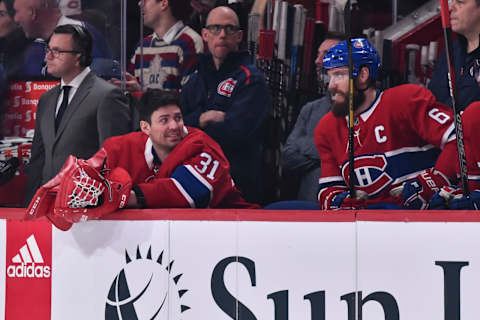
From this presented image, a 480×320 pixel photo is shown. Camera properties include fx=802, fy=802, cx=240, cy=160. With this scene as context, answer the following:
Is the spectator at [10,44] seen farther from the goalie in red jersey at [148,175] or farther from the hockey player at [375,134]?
the hockey player at [375,134]

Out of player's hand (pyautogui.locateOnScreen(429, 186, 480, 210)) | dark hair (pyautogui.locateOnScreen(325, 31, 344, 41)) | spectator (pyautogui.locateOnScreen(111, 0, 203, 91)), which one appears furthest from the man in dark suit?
player's hand (pyautogui.locateOnScreen(429, 186, 480, 210))

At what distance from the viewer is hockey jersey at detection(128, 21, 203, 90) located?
3275mm

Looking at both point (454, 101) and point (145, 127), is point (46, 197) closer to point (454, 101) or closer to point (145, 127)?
point (145, 127)

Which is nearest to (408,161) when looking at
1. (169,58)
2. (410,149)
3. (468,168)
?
(410,149)

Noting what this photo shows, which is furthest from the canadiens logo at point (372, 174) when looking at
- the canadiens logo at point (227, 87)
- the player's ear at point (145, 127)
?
the player's ear at point (145, 127)

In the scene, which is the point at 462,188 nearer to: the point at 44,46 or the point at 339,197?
the point at 339,197

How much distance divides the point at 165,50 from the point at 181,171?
0.72m

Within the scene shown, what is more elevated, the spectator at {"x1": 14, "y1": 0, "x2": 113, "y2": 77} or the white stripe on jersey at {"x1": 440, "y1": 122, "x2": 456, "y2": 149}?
the spectator at {"x1": 14, "y1": 0, "x2": 113, "y2": 77}

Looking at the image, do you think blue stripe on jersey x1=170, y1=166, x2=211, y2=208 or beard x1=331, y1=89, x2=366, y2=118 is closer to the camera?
blue stripe on jersey x1=170, y1=166, x2=211, y2=208

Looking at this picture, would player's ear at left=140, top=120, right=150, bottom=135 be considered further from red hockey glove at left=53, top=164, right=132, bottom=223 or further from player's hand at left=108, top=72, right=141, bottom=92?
red hockey glove at left=53, top=164, right=132, bottom=223

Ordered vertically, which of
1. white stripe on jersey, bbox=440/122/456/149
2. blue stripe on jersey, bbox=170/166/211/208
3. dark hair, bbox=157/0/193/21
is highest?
dark hair, bbox=157/0/193/21

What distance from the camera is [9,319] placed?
255cm

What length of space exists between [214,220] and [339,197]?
1.91ft

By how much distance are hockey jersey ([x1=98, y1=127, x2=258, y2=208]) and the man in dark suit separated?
26 cm
